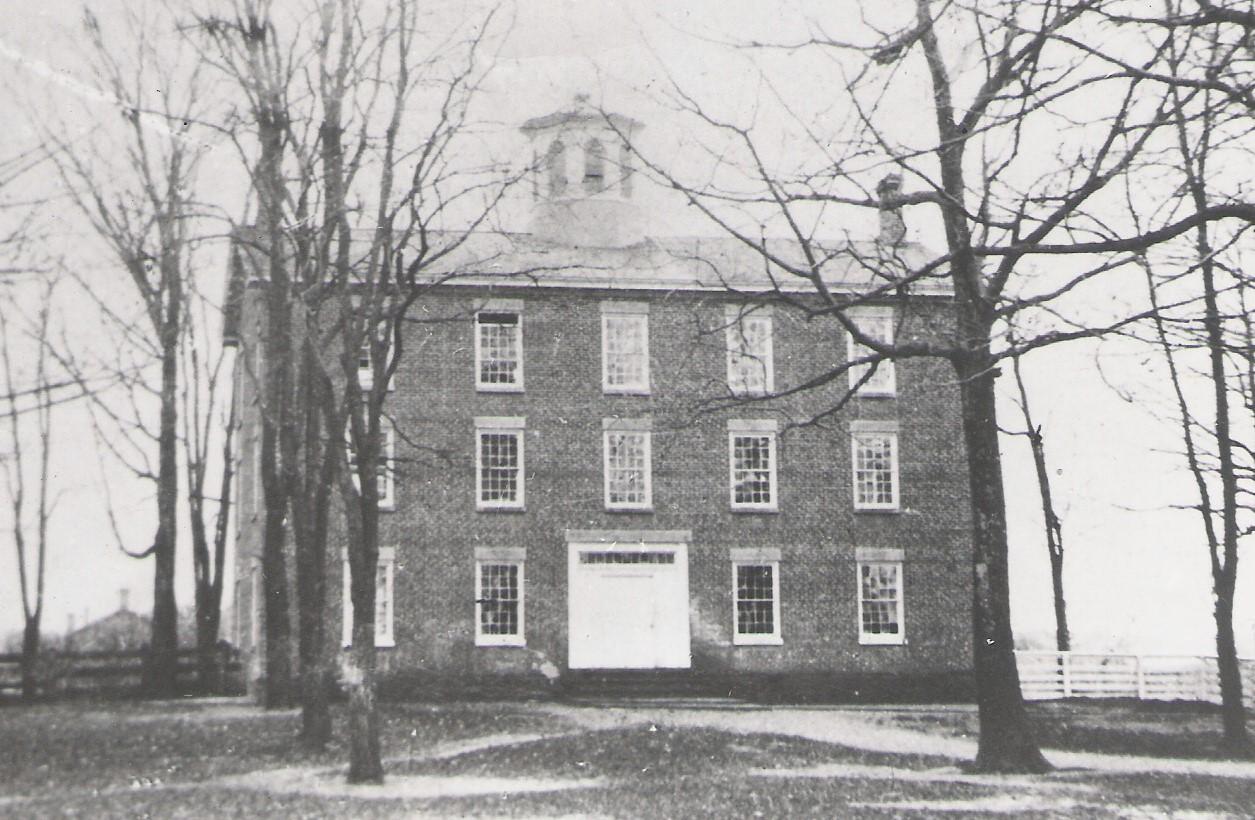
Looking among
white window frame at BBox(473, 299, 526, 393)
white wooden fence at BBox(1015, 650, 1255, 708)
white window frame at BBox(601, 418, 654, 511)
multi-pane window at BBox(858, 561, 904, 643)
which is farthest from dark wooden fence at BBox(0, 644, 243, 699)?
white wooden fence at BBox(1015, 650, 1255, 708)

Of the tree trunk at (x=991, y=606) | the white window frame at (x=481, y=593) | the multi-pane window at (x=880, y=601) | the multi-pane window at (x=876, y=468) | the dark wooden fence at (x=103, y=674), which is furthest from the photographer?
the multi-pane window at (x=876, y=468)

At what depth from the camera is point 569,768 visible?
14.8m

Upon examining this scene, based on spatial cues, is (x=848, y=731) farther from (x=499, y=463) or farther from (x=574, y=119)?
(x=574, y=119)

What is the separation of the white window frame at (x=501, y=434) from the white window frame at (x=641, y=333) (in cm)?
174

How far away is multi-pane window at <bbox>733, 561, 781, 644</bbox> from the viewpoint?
86.8 ft

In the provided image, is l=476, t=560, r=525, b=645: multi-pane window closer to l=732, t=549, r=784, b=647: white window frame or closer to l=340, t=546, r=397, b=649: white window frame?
l=340, t=546, r=397, b=649: white window frame

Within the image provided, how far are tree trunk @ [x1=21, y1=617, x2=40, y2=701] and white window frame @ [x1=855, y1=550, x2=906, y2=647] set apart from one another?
14.9m

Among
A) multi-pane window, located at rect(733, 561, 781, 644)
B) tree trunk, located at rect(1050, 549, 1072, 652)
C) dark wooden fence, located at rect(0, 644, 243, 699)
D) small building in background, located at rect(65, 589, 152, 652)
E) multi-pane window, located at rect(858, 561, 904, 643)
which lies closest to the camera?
dark wooden fence, located at rect(0, 644, 243, 699)

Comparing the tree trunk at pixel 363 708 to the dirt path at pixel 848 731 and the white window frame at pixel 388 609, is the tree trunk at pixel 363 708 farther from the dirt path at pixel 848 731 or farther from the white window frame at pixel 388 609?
the white window frame at pixel 388 609

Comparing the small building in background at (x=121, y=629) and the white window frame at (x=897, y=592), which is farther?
the small building in background at (x=121, y=629)

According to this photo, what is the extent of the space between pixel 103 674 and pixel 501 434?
26.3 feet

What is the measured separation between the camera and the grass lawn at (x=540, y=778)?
11758 millimetres

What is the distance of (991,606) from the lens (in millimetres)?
14852

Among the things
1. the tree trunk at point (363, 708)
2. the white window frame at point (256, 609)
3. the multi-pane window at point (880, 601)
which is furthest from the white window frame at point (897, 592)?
the tree trunk at point (363, 708)
